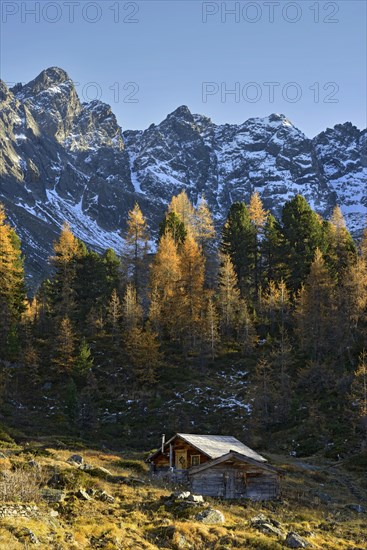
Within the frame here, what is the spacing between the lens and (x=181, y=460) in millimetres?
34281

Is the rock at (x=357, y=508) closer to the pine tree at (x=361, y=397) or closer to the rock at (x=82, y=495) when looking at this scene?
the pine tree at (x=361, y=397)

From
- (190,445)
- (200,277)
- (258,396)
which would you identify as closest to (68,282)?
(200,277)

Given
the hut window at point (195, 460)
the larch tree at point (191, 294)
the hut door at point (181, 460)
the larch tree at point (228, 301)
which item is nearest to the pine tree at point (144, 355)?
the larch tree at point (191, 294)

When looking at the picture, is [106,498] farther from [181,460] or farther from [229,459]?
[181,460]

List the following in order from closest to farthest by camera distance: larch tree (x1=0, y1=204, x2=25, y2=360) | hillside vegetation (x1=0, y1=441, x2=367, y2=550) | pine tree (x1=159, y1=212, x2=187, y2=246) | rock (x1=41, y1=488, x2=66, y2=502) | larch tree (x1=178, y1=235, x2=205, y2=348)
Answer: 1. hillside vegetation (x1=0, y1=441, x2=367, y2=550)
2. rock (x1=41, y1=488, x2=66, y2=502)
3. larch tree (x1=0, y1=204, x2=25, y2=360)
4. larch tree (x1=178, y1=235, x2=205, y2=348)
5. pine tree (x1=159, y1=212, x2=187, y2=246)

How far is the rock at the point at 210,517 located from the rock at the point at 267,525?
56.0 inches

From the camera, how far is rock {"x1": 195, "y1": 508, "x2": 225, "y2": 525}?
22.1m

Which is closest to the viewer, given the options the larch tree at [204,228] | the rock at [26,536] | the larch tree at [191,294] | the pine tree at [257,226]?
the rock at [26,536]

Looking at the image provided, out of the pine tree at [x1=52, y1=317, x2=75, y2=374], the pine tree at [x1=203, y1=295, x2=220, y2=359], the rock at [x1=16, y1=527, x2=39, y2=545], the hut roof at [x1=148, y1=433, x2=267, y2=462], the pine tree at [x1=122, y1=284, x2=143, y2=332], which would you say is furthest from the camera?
the pine tree at [x1=122, y1=284, x2=143, y2=332]

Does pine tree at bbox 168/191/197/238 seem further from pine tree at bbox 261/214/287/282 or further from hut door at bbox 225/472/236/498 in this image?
hut door at bbox 225/472/236/498

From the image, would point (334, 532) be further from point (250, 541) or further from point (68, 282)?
point (68, 282)

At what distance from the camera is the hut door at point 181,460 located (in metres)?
34.0

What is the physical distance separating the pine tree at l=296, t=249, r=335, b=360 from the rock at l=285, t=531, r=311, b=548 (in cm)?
3557

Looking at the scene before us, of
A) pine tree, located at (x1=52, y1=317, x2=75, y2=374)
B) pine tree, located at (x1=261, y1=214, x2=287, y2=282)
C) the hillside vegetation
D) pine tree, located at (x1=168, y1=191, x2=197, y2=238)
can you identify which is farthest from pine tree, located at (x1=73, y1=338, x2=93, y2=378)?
pine tree, located at (x1=168, y1=191, x2=197, y2=238)
